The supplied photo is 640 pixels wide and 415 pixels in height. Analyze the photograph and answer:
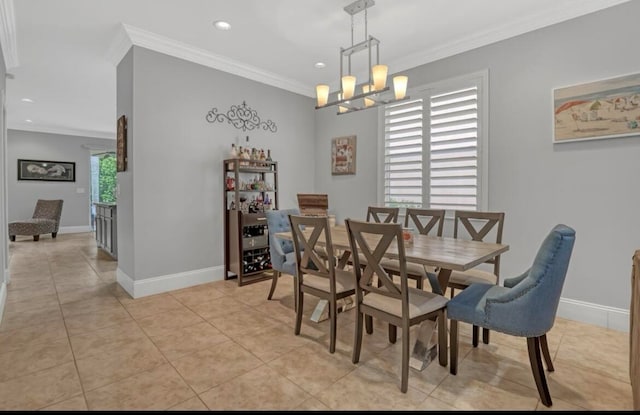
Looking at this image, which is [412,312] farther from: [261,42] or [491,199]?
[261,42]

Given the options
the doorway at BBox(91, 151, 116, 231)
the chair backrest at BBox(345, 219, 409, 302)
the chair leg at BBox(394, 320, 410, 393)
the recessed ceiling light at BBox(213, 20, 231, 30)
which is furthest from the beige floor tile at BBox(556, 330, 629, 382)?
the doorway at BBox(91, 151, 116, 231)

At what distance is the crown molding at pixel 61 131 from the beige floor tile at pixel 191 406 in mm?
9217

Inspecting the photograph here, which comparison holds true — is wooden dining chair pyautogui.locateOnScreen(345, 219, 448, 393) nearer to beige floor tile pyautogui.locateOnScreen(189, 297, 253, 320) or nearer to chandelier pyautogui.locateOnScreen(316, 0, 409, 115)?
chandelier pyautogui.locateOnScreen(316, 0, 409, 115)

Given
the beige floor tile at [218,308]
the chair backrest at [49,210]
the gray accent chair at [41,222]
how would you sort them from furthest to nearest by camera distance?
the chair backrest at [49,210] → the gray accent chair at [41,222] → the beige floor tile at [218,308]

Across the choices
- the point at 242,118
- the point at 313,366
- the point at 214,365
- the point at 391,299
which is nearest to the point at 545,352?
the point at 391,299

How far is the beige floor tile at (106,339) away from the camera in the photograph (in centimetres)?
232

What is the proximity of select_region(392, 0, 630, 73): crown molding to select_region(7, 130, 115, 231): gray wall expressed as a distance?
28.9 feet

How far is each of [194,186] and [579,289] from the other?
13.6 ft

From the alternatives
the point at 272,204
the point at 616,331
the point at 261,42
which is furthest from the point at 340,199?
the point at 616,331

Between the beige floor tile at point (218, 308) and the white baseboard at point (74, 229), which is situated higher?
the white baseboard at point (74, 229)

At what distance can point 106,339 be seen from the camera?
8.24 ft

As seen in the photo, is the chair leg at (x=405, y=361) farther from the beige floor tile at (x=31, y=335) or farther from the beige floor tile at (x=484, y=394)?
the beige floor tile at (x=31, y=335)

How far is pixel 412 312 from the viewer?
1.90m

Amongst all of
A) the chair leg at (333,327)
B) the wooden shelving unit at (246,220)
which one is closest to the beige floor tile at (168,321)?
the wooden shelving unit at (246,220)
